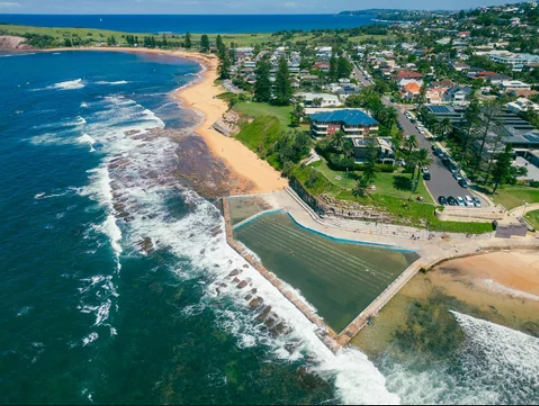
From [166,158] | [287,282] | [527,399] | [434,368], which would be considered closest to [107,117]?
[166,158]

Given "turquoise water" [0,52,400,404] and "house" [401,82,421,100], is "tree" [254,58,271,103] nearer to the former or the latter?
"turquoise water" [0,52,400,404]

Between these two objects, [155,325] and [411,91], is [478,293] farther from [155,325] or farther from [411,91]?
[411,91]

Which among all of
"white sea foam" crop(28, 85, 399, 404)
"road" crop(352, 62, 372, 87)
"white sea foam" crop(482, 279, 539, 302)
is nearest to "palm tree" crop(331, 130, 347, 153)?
"white sea foam" crop(28, 85, 399, 404)

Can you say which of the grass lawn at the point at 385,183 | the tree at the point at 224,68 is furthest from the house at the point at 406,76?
the grass lawn at the point at 385,183

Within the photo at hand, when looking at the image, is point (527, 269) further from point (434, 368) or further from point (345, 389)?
point (345, 389)

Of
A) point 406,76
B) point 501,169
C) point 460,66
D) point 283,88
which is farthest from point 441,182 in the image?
point 460,66

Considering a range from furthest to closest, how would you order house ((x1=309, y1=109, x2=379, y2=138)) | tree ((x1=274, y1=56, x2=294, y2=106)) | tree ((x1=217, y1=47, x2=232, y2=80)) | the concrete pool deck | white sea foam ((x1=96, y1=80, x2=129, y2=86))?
tree ((x1=217, y1=47, x2=232, y2=80))
white sea foam ((x1=96, y1=80, x2=129, y2=86))
tree ((x1=274, y1=56, x2=294, y2=106))
house ((x1=309, y1=109, x2=379, y2=138))
the concrete pool deck
